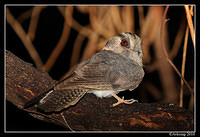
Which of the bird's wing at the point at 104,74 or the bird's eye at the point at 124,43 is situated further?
the bird's eye at the point at 124,43

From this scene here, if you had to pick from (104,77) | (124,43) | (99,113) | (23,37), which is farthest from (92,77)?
(23,37)

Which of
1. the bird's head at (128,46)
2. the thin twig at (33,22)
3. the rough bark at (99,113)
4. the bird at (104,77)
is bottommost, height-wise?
the rough bark at (99,113)

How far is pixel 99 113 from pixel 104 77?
0.43 meters

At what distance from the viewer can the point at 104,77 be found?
273 centimetres

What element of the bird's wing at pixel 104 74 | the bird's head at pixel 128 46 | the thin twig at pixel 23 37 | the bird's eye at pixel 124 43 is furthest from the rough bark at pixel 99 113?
the thin twig at pixel 23 37

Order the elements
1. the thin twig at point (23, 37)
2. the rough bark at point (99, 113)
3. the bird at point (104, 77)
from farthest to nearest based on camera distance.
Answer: the thin twig at point (23, 37) < the rough bark at point (99, 113) < the bird at point (104, 77)

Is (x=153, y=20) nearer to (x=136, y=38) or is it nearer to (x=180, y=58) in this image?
(x=180, y=58)

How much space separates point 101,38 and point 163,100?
1.74 meters

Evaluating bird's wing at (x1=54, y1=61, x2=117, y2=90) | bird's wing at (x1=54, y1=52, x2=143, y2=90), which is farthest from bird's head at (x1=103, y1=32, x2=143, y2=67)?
bird's wing at (x1=54, y1=61, x2=117, y2=90)

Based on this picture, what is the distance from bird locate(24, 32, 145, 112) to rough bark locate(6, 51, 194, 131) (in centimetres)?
18

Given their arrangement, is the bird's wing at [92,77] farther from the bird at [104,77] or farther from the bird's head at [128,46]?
the bird's head at [128,46]

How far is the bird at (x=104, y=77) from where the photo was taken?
255 centimetres

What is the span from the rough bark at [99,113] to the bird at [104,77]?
18 centimetres

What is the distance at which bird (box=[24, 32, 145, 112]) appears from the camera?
2.55 metres
